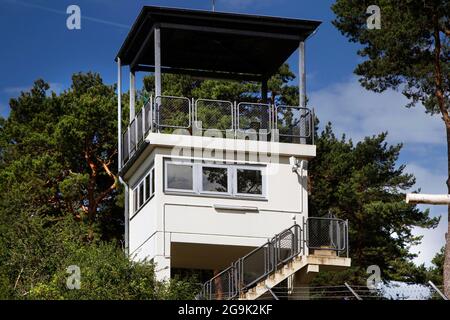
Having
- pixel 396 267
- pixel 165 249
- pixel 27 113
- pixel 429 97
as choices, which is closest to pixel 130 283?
pixel 165 249

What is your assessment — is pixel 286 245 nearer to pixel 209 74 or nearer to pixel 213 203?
pixel 213 203

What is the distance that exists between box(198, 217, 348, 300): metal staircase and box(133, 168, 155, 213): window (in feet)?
12.4

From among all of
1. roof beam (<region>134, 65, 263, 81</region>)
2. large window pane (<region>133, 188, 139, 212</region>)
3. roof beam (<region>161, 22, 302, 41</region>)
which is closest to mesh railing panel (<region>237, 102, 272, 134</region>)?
roof beam (<region>161, 22, 302, 41</region>)

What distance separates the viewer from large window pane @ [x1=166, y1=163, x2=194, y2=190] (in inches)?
1515

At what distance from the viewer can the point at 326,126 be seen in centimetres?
5684

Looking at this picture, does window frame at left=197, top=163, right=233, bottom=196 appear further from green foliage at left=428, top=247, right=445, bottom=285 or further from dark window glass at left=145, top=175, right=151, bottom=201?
green foliage at left=428, top=247, right=445, bottom=285

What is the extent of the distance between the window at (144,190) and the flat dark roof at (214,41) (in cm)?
414

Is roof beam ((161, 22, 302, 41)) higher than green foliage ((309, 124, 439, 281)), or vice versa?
roof beam ((161, 22, 302, 41))

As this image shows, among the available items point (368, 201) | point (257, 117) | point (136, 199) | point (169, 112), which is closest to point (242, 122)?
point (257, 117)

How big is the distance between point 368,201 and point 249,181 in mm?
16050

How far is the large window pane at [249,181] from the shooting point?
38.9 metres

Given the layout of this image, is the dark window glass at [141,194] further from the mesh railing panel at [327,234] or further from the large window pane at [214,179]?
the mesh railing panel at [327,234]

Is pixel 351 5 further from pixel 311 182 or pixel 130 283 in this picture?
pixel 130 283

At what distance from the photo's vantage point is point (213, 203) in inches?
1513
